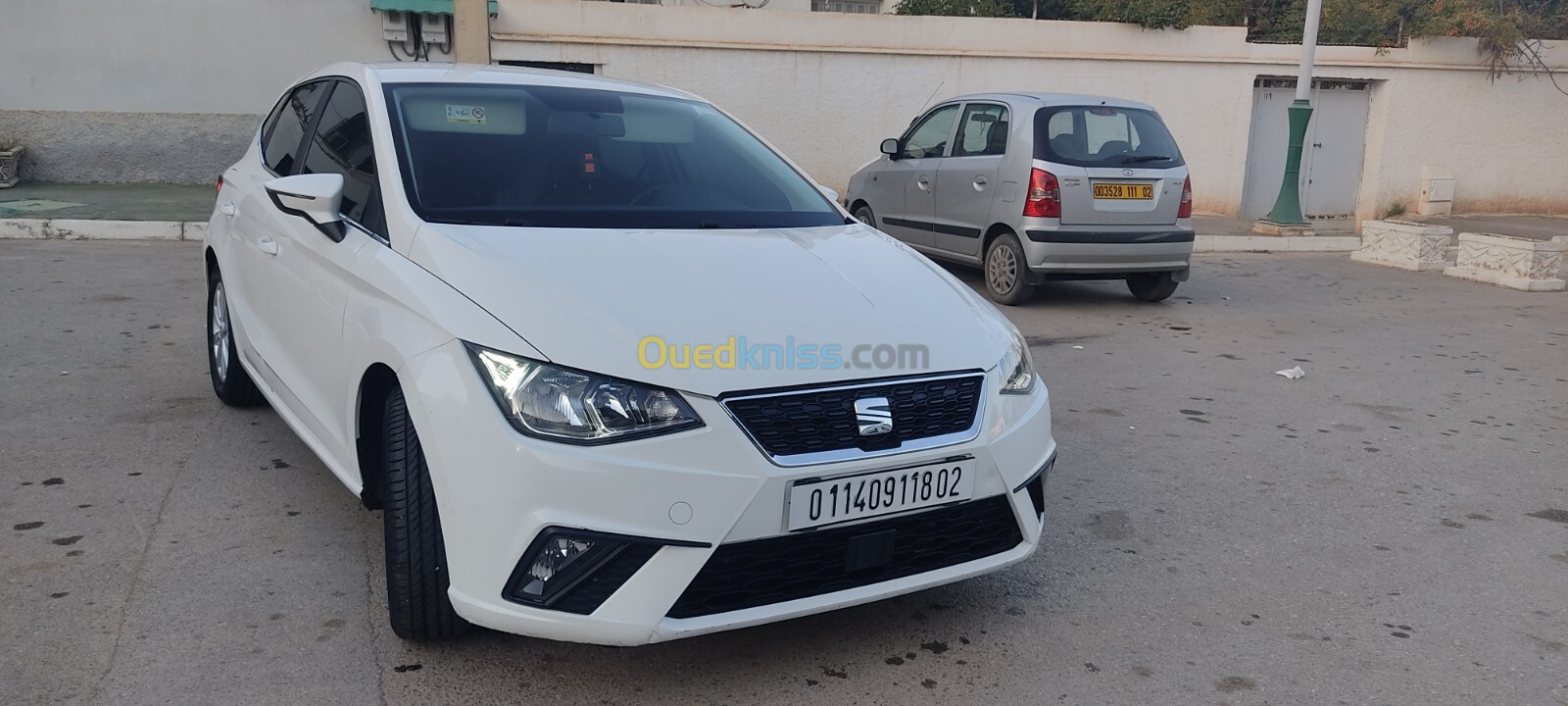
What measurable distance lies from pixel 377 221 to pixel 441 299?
635 millimetres

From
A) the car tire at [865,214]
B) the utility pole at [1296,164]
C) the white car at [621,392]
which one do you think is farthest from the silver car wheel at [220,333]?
the utility pole at [1296,164]

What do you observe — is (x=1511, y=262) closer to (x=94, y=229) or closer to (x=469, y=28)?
(x=469, y=28)

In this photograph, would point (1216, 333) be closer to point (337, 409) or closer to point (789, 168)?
point (789, 168)

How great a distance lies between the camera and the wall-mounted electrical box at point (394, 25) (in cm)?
1344

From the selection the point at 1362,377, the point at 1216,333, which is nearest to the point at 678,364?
the point at 1362,377

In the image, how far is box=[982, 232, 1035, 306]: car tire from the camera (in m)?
8.27

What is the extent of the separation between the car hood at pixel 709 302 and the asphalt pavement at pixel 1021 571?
2.70ft

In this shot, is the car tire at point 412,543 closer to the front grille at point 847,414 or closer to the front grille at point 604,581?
the front grille at point 604,581

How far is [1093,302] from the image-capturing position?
8.88 meters

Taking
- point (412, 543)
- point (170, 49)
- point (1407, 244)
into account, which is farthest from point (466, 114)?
point (170, 49)

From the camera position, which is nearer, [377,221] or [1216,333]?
[377,221]

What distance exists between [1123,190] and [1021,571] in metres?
5.19

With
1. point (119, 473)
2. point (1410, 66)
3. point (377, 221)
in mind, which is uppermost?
point (1410, 66)

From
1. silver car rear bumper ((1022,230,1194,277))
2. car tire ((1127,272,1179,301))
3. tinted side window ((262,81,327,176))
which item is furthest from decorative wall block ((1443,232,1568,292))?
tinted side window ((262,81,327,176))
